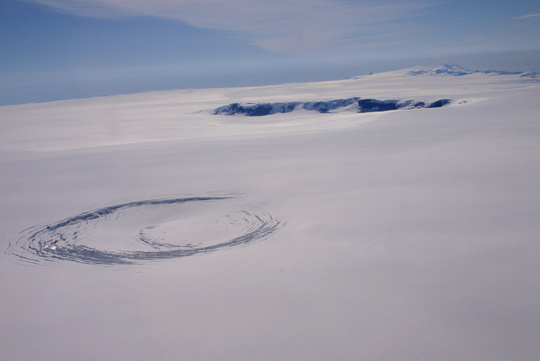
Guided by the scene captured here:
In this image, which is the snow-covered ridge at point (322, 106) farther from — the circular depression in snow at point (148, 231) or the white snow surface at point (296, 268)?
the circular depression in snow at point (148, 231)

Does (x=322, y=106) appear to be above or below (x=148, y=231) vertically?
above

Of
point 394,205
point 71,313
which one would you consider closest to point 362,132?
point 394,205

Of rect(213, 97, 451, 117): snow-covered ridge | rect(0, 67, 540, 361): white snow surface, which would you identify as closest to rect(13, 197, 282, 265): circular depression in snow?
rect(0, 67, 540, 361): white snow surface

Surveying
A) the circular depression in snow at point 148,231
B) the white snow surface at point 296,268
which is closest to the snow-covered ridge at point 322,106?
the white snow surface at point 296,268

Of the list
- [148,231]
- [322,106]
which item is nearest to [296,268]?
[148,231]

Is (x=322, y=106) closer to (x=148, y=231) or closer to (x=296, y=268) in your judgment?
(x=148, y=231)

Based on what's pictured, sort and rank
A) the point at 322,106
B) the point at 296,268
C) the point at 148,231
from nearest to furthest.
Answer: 1. the point at 296,268
2. the point at 148,231
3. the point at 322,106
